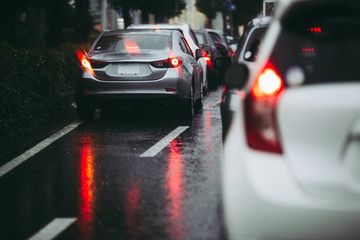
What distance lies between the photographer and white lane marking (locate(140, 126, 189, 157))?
30.3ft

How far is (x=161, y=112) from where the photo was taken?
558 inches

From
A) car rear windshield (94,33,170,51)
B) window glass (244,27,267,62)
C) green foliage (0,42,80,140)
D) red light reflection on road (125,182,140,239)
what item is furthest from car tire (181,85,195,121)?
red light reflection on road (125,182,140,239)

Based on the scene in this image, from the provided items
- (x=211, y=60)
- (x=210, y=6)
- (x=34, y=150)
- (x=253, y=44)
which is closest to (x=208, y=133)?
(x=34, y=150)

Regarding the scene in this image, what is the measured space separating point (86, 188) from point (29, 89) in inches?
189

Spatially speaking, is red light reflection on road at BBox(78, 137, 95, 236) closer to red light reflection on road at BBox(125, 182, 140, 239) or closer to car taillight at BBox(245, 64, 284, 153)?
red light reflection on road at BBox(125, 182, 140, 239)

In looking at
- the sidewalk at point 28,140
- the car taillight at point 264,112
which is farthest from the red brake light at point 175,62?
the car taillight at point 264,112

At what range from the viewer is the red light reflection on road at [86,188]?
5.89 metres

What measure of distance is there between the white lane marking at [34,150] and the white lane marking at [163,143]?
Answer: 1.35 meters

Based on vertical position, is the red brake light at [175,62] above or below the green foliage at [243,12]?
above

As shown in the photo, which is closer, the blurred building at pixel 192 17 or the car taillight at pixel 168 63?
the car taillight at pixel 168 63

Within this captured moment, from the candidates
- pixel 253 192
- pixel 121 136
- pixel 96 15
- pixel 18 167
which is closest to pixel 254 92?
pixel 253 192

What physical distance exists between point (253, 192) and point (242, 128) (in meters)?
0.36

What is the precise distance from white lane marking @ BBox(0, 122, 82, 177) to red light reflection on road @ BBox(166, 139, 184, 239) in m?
1.63

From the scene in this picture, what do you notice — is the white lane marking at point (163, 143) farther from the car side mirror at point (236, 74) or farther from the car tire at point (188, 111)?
the car side mirror at point (236, 74)
